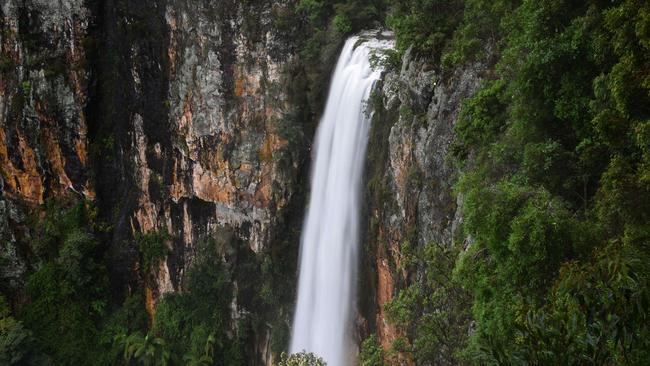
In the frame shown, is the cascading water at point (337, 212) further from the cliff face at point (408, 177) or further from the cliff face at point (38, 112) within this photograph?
the cliff face at point (38, 112)

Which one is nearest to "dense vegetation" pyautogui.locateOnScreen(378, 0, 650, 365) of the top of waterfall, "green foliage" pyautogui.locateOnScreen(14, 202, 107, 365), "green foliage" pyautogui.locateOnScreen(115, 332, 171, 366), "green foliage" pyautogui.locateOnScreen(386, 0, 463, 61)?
"green foliage" pyautogui.locateOnScreen(386, 0, 463, 61)

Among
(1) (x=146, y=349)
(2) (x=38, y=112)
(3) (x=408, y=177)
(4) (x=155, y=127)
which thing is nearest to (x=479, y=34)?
(3) (x=408, y=177)

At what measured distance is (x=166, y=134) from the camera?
21.8 m

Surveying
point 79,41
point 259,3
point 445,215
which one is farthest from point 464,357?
point 79,41

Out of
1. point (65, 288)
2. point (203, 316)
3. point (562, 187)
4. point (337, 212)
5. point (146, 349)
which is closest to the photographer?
point (562, 187)

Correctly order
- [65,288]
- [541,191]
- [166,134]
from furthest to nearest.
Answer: [65,288], [166,134], [541,191]

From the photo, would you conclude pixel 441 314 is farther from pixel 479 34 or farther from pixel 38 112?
pixel 38 112

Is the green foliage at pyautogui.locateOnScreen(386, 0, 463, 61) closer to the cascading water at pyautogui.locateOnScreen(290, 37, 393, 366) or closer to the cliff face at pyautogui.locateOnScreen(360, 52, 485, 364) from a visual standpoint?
the cliff face at pyautogui.locateOnScreen(360, 52, 485, 364)

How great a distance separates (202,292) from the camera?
71.4 feet

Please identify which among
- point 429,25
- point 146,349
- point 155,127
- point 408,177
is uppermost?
point 429,25

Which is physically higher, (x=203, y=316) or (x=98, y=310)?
(x=203, y=316)

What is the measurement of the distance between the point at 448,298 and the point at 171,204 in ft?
49.9

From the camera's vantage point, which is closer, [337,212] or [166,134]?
[337,212]

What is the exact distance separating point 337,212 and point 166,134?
9.04 m
